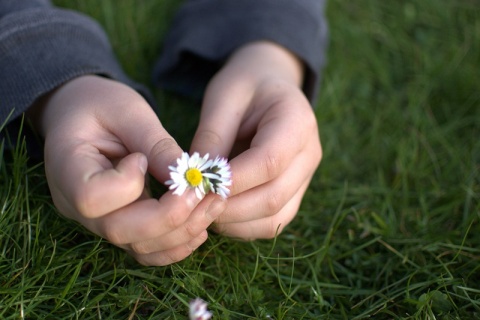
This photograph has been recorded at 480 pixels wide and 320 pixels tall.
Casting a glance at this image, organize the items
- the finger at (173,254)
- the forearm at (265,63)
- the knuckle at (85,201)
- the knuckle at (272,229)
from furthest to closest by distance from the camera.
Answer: the forearm at (265,63) → the knuckle at (272,229) → the finger at (173,254) → the knuckle at (85,201)

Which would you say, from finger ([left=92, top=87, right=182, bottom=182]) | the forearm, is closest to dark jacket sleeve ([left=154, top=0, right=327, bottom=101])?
the forearm

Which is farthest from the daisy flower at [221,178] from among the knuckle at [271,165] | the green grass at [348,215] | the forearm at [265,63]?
the forearm at [265,63]

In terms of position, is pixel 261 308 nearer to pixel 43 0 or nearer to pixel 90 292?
pixel 90 292

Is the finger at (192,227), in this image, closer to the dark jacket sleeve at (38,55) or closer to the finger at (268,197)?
the finger at (268,197)

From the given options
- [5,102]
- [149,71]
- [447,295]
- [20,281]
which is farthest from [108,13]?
[447,295]

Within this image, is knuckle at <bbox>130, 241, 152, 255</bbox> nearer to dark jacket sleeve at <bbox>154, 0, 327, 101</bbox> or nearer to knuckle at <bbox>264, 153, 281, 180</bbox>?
knuckle at <bbox>264, 153, 281, 180</bbox>
